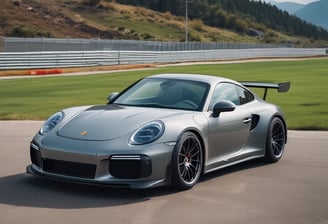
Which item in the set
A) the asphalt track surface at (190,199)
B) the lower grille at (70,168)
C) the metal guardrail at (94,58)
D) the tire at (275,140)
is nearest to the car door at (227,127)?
the asphalt track surface at (190,199)

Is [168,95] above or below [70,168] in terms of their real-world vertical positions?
above

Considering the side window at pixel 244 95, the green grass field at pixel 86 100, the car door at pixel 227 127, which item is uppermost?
the side window at pixel 244 95

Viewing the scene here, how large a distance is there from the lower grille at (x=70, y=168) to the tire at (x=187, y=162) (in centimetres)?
88

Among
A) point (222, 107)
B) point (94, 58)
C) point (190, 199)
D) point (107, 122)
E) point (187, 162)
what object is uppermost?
point (222, 107)

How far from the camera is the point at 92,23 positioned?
3509 inches

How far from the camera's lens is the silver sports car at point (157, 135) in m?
6.57

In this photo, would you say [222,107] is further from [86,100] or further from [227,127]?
[86,100]

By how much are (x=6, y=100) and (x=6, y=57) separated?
61.3ft

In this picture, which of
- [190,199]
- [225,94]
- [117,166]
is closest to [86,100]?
[225,94]

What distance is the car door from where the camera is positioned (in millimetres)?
7582

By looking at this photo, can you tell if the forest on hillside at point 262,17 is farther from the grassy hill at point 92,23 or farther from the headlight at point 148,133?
the headlight at point 148,133

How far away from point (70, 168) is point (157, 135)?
0.97 m

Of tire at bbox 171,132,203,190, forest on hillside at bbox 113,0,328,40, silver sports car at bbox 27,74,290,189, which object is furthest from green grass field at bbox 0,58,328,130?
forest on hillside at bbox 113,0,328,40

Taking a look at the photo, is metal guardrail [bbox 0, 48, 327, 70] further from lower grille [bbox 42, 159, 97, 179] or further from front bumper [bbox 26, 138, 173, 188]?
front bumper [bbox 26, 138, 173, 188]
